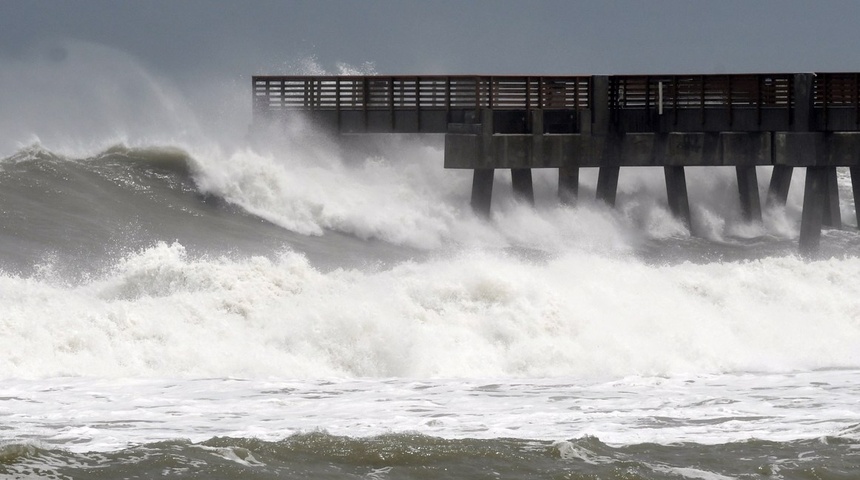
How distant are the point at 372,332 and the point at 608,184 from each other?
44.6 ft

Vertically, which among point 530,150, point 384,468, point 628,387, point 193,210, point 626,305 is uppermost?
point 530,150

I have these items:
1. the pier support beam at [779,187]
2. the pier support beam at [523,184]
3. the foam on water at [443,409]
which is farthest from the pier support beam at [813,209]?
the foam on water at [443,409]

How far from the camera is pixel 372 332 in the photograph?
50.4 ft

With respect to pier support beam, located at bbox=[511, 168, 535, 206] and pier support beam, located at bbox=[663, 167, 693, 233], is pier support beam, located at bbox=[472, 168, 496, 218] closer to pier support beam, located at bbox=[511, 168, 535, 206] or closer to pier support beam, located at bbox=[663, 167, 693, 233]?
pier support beam, located at bbox=[511, 168, 535, 206]

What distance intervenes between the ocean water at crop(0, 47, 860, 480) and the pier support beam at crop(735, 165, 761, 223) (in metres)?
1.41

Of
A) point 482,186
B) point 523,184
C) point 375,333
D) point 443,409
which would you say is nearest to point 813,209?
point 523,184

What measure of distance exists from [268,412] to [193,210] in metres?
12.8

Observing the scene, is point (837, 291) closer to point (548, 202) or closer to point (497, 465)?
point (548, 202)

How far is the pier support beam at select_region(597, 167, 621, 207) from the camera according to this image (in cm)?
2789

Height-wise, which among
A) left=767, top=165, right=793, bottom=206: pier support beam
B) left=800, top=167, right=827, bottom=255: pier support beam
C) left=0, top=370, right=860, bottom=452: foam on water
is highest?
left=767, top=165, right=793, bottom=206: pier support beam

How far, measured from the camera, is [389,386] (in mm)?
13562

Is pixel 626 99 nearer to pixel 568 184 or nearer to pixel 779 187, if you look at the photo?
pixel 568 184

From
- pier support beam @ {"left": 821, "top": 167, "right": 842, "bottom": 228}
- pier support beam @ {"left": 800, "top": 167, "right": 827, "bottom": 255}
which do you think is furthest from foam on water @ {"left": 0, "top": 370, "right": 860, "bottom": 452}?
pier support beam @ {"left": 821, "top": 167, "right": 842, "bottom": 228}

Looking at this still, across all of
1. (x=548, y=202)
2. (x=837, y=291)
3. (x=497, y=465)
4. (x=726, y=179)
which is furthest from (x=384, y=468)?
(x=726, y=179)
